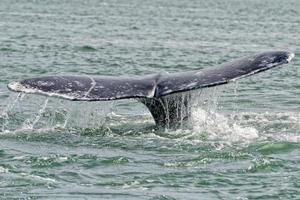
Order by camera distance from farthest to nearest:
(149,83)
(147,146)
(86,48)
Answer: (86,48) < (147,146) < (149,83)

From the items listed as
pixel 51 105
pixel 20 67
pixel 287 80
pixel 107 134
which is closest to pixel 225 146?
pixel 107 134

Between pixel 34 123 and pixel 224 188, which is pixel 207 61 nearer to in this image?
pixel 34 123

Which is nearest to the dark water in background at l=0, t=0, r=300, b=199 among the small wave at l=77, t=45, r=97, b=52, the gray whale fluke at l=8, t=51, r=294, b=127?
the gray whale fluke at l=8, t=51, r=294, b=127

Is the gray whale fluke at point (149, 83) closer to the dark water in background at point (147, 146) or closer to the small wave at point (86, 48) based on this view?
the dark water in background at point (147, 146)

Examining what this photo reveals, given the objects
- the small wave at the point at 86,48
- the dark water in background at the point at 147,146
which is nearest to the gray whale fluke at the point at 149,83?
the dark water in background at the point at 147,146

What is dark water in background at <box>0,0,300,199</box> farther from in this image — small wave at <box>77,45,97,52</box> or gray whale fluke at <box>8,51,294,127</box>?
small wave at <box>77,45,97,52</box>

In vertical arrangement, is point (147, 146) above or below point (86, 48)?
below

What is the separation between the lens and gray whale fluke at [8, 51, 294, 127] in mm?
10305

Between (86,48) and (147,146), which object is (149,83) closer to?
(147,146)

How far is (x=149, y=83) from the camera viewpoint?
10.9 meters

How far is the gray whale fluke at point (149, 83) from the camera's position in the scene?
10305 mm

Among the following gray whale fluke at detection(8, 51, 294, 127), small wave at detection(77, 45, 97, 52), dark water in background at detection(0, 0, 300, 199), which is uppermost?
small wave at detection(77, 45, 97, 52)

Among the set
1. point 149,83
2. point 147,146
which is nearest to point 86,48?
point 147,146

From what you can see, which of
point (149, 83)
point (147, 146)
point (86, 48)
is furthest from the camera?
point (86, 48)
